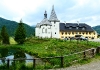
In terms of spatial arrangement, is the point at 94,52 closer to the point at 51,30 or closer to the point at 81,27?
the point at 51,30

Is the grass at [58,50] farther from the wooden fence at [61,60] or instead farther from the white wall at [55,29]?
the white wall at [55,29]

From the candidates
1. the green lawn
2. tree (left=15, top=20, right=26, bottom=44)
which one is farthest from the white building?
the green lawn

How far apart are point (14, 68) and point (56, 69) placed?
3749 mm

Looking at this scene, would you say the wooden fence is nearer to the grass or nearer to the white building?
the grass

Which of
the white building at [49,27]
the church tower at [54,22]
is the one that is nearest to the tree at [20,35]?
the white building at [49,27]

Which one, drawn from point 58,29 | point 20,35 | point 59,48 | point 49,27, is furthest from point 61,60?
point 58,29

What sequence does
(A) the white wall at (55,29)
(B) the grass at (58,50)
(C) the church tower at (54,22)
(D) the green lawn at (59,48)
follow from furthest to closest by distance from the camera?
(A) the white wall at (55,29), (C) the church tower at (54,22), (D) the green lawn at (59,48), (B) the grass at (58,50)

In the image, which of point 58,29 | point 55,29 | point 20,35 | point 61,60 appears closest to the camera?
point 61,60

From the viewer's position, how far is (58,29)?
82250 millimetres

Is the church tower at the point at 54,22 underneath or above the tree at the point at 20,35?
above

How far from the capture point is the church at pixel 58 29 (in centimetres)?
7719

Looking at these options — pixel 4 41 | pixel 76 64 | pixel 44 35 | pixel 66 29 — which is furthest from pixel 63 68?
pixel 66 29

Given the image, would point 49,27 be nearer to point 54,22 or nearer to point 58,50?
point 54,22

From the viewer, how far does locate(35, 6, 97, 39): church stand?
77.2 metres
